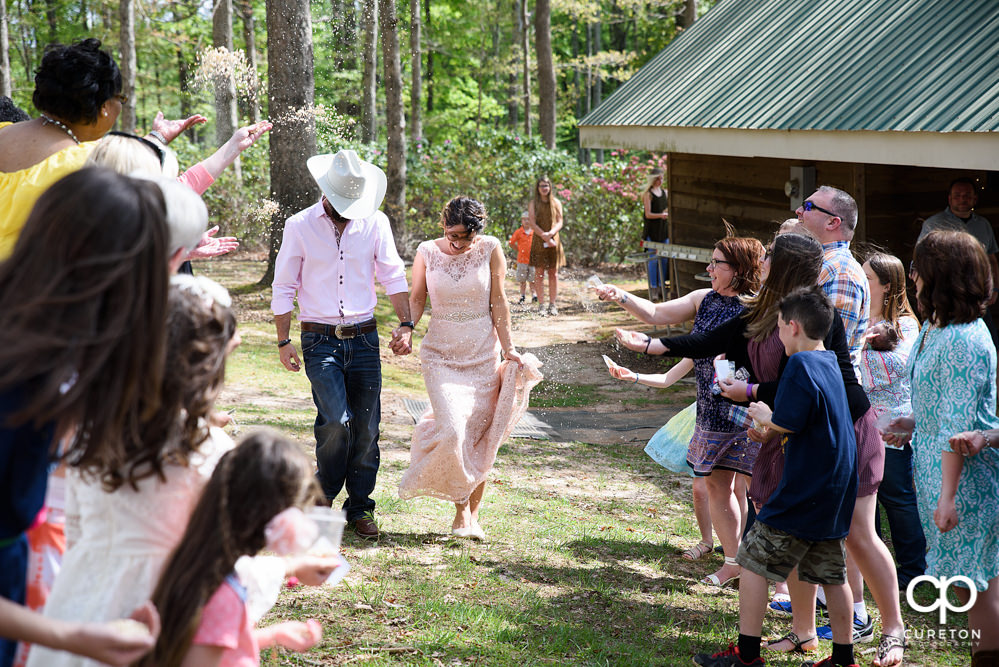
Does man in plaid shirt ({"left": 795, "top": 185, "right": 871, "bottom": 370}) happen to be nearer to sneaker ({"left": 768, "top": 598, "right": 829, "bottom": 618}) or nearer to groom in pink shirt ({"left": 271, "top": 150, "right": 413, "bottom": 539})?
sneaker ({"left": 768, "top": 598, "right": 829, "bottom": 618})

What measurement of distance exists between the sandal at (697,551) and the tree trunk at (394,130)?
12.0 meters

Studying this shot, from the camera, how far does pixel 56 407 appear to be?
1.80m

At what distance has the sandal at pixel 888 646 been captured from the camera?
161 inches

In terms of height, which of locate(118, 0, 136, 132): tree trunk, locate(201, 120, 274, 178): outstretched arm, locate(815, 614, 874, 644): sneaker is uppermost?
locate(118, 0, 136, 132): tree trunk

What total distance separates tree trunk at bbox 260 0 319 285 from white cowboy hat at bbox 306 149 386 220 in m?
7.69

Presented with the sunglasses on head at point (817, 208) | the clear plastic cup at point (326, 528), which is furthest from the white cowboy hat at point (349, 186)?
the clear plastic cup at point (326, 528)

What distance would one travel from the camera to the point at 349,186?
5.34 meters

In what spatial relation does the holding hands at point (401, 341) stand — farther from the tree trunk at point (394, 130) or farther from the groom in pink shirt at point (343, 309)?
the tree trunk at point (394, 130)

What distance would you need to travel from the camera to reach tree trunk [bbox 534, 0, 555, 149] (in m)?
23.5

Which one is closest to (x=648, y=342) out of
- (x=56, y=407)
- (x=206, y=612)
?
(x=206, y=612)

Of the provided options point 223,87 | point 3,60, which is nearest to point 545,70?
point 223,87

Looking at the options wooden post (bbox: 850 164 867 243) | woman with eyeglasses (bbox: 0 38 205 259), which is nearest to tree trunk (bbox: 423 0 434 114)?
wooden post (bbox: 850 164 867 243)

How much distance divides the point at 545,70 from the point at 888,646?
21184mm

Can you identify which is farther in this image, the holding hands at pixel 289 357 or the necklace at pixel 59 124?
the holding hands at pixel 289 357
